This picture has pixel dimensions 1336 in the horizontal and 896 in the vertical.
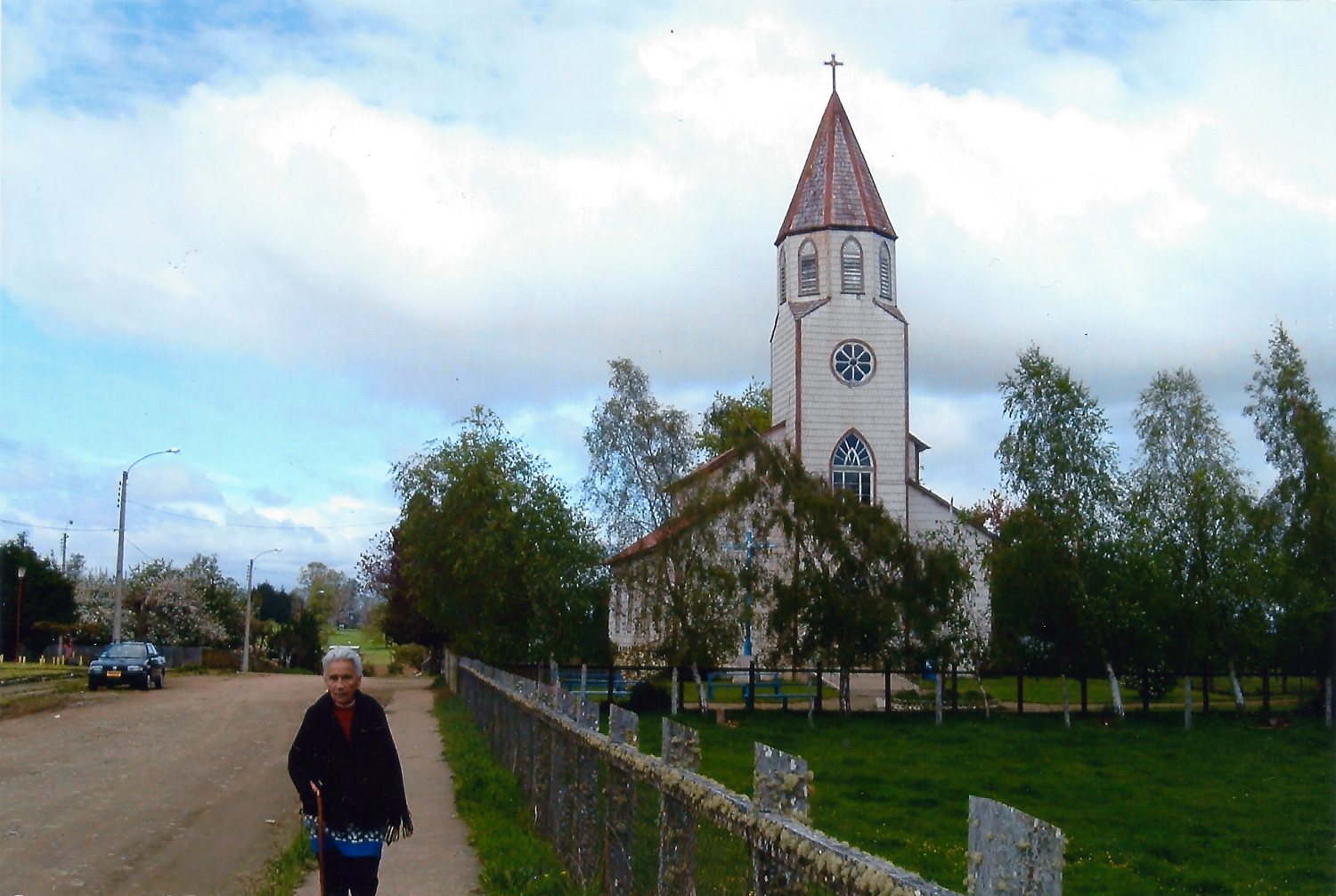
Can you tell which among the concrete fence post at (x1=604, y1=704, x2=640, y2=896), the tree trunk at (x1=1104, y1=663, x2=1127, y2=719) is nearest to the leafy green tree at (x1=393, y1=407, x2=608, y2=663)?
the tree trunk at (x1=1104, y1=663, x2=1127, y2=719)

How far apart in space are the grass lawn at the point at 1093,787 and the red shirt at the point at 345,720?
5181mm

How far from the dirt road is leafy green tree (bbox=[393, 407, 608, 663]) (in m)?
4.67

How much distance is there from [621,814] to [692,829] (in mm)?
1888

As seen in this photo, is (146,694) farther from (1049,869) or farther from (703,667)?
(1049,869)

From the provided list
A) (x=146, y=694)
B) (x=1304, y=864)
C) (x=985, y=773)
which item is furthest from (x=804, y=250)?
(x=1304, y=864)

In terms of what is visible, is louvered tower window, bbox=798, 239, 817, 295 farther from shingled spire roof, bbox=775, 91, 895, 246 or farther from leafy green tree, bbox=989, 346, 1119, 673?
leafy green tree, bbox=989, 346, 1119, 673

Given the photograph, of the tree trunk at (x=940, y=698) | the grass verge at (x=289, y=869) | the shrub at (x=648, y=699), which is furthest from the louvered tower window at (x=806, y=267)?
the grass verge at (x=289, y=869)

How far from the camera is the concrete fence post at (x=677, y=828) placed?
5.93 metres

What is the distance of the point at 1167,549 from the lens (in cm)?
3098

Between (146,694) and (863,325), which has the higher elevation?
(863,325)

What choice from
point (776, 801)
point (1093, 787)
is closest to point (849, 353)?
point (1093, 787)

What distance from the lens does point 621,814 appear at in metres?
7.67

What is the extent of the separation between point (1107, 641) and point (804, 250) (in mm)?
19835

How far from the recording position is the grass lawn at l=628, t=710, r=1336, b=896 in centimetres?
1141
